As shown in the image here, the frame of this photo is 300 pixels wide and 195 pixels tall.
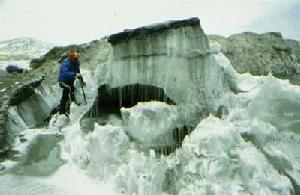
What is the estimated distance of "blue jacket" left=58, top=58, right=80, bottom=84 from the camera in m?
15.5

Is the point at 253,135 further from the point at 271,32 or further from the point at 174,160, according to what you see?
the point at 271,32

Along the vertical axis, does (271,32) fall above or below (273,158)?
above

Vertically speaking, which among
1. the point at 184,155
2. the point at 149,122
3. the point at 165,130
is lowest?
the point at 184,155

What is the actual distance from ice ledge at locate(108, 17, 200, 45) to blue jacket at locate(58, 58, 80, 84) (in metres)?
1.36

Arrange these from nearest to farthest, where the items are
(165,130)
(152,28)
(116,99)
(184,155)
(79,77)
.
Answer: (184,155), (165,130), (152,28), (79,77), (116,99)

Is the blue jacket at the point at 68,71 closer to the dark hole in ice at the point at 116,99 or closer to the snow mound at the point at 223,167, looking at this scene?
the dark hole in ice at the point at 116,99

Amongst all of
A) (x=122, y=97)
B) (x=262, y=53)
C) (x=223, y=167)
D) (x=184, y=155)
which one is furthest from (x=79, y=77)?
(x=262, y=53)

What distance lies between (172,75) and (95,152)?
126 inches

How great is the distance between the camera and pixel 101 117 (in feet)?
52.0

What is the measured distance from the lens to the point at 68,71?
611 inches

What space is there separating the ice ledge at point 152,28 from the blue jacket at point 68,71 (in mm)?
1356

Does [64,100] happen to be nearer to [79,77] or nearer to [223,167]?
[79,77]

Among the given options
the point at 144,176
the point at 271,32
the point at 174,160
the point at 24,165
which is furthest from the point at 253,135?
the point at 271,32

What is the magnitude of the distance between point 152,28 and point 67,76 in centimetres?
287
